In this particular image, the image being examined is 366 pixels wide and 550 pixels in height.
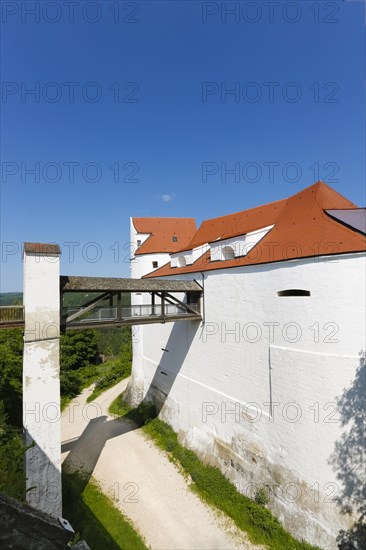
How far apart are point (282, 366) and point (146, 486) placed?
8.09 metres

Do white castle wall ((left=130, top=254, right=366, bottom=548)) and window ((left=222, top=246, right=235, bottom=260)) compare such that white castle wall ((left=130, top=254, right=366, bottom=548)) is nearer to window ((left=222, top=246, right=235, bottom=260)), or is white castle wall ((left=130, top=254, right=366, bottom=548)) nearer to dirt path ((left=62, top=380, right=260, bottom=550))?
dirt path ((left=62, top=380, right=260, bottom=550))

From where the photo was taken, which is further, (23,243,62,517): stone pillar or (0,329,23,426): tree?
(0,329,23,426): tree

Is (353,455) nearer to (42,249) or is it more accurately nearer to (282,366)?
(282,366)

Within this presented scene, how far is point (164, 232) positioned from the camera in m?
25.2

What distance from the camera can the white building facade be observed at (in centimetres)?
928

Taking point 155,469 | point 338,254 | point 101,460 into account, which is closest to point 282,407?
point 338,254

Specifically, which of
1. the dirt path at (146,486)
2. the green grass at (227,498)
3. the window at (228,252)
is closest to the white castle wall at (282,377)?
the green grass at (227,498)

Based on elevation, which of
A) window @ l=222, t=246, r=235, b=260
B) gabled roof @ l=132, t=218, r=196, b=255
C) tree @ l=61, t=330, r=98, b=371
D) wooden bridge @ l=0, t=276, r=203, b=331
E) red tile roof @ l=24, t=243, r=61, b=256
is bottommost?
tree @ l=61, t=330, r=98, b=371

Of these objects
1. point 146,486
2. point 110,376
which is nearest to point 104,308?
point 146,486

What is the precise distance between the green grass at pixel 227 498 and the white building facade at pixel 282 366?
302 millimetres

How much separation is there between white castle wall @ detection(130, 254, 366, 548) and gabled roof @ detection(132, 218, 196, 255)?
30.7 feet

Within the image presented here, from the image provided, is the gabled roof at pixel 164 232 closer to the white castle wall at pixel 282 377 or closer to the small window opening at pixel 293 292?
the white castle wall at pixel 282 377

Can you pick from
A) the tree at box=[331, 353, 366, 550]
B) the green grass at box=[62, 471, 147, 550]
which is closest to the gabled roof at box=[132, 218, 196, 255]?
the green grass at box=[62, 471, 147, 550]

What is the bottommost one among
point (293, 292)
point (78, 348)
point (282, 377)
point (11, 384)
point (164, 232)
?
point (78, 348)
